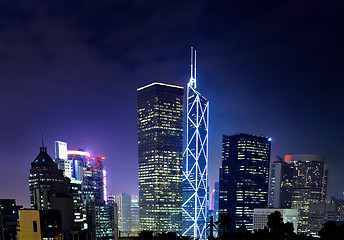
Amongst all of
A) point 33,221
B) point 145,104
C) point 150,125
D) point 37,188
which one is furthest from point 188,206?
point 33,221

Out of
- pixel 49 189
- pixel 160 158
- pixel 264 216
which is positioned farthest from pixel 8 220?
pixel 264 216

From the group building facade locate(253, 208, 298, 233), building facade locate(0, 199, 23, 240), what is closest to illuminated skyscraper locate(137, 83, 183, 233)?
building facade locate(253, 208, 298, 233)

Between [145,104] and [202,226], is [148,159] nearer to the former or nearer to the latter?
[145,104]

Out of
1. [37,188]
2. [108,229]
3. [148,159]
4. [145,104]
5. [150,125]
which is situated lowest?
[108,229]

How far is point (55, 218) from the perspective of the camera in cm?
11312

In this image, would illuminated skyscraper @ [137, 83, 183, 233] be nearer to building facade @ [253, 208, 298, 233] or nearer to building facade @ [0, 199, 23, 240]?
building facade @ [253, 208, 298, 233]

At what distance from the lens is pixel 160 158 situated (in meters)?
191

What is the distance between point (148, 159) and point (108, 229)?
160 feet

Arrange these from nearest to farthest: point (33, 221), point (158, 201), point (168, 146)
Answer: point (33, 221)
point (158, 201)
point (168, 146)

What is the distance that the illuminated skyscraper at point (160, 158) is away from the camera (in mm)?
182000

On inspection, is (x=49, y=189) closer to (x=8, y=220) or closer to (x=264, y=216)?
(x=8, y=220)

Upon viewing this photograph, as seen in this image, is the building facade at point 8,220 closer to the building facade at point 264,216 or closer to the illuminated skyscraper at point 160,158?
the illuminated skyscraper at point 160,158

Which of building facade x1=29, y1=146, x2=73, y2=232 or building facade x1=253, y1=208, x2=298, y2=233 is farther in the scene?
building facade x1=253, y1=208, x2=298, y2=233

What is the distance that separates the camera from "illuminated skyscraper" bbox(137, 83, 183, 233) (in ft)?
597
